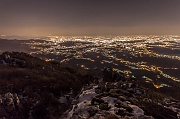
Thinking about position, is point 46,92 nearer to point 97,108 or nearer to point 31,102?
point 31,102

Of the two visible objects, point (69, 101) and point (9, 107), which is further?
point (69, 101)

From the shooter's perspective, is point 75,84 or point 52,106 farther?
point 75,84

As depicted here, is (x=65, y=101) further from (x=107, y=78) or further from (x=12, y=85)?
(x=107, y=78)

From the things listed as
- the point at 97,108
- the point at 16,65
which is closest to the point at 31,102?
the point at 97,108

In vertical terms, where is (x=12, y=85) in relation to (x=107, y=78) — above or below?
above

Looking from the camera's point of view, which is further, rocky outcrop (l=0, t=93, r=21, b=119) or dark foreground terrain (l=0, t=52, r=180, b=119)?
rocky outcrop (l=0, t=93, r=21, b=119)

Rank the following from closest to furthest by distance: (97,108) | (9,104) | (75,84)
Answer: (97,108), (9,104), (75,84)

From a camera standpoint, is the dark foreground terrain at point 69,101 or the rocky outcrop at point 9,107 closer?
the dark foreground terrain at point 69,101

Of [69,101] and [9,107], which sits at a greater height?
[9,107]

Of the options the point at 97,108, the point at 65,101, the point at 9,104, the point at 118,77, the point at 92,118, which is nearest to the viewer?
the point at 92,118

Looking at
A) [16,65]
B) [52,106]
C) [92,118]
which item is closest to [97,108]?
[92,118]
